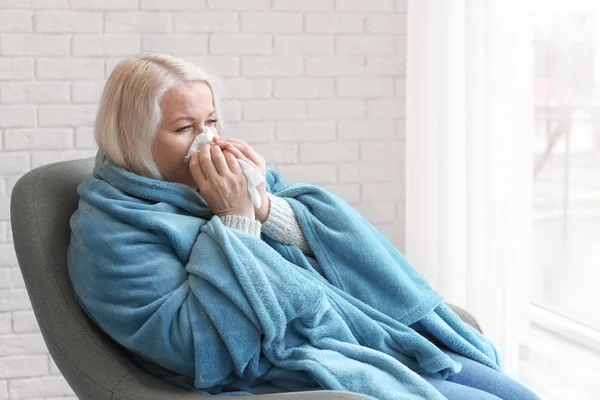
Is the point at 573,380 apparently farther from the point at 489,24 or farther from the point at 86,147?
the point at 86,147

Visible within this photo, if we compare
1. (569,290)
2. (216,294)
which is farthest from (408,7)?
(216,294)

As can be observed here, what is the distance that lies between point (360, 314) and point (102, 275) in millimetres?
551

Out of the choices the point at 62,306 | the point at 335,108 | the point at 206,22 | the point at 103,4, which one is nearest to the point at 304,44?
the point at 335,108

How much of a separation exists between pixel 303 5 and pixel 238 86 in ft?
1.20

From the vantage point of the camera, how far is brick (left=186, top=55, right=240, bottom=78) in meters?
2.86

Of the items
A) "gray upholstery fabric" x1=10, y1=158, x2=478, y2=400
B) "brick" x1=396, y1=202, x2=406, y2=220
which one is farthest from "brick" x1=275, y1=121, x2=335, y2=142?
"gray upholstery fabric" x1=10, y1=158, x2=478, y2=400

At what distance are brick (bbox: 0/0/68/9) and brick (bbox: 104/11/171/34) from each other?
15cm

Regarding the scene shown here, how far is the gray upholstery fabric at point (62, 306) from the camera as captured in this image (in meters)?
1.68

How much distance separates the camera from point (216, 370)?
5.30ft

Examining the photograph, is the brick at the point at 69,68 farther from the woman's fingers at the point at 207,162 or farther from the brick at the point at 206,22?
the woman's fingers at the point at 207,162

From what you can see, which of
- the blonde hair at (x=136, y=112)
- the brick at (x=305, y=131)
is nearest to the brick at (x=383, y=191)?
the brick at (x=305, y=131)

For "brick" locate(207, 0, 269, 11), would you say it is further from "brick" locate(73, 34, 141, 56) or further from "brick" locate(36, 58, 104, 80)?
"brick" locate(36, 58, 104, 80)

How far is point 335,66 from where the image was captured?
118 inches

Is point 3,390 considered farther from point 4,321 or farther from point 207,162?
point 207,162
